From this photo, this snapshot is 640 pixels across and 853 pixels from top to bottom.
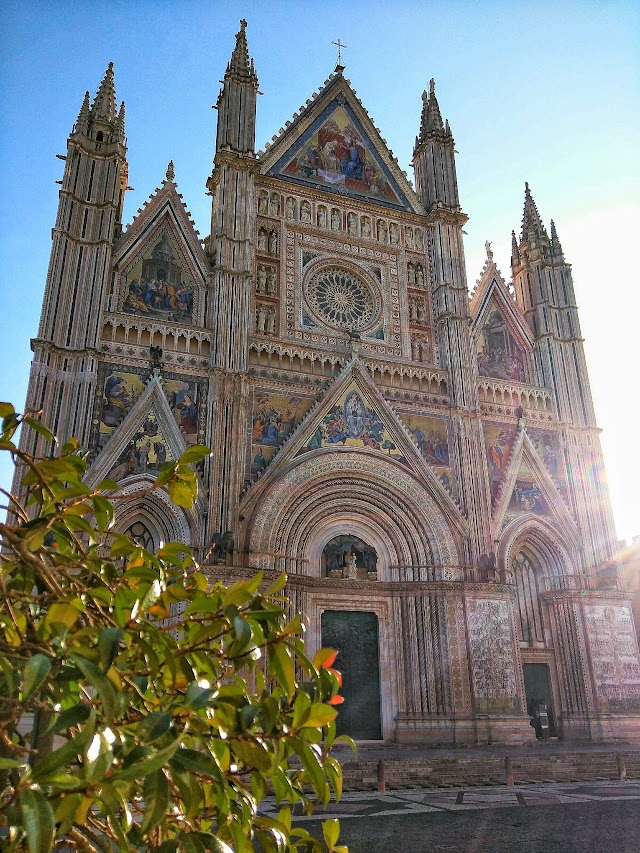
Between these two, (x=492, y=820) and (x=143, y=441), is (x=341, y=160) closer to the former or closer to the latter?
(x=143, y=441)

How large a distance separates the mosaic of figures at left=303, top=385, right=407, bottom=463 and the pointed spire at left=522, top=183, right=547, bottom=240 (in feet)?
31.9

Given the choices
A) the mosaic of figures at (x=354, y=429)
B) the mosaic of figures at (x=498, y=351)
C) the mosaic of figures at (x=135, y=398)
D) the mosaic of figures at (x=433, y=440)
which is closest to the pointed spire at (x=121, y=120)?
the mosaic of figures at (x=135, y=398)

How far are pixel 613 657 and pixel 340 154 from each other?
16722 mm

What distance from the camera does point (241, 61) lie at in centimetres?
2122

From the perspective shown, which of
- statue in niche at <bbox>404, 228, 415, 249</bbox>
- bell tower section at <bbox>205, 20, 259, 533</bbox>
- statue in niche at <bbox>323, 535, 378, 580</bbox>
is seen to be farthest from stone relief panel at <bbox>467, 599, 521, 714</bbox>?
statue in niche at <bbox>404, 228, 415, 249</bbox>

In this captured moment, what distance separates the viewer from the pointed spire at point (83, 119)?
18594 millimetres

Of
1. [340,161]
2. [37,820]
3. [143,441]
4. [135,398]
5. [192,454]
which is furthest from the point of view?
[340,161]

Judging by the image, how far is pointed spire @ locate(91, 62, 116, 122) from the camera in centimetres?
1919

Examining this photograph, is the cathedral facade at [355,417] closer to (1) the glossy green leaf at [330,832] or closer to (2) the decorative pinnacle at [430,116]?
(2) the decorative pinnacle at [430,116]

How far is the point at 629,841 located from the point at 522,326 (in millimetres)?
16911

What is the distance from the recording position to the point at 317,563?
17391 mm

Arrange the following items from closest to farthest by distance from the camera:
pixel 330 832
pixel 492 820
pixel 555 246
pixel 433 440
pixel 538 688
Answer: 1. pixel 330 832
2. pixel 492 820
3. pixel 538 688
4. pixel 433 440
5. pixel 555 246

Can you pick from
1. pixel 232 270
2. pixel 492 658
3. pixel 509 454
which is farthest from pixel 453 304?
pixel 492 658

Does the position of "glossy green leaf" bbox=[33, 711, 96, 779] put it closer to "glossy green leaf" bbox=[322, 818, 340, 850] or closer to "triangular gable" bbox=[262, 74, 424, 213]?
"glossy green leaf" bbox=[322, 818, 340, 850]
